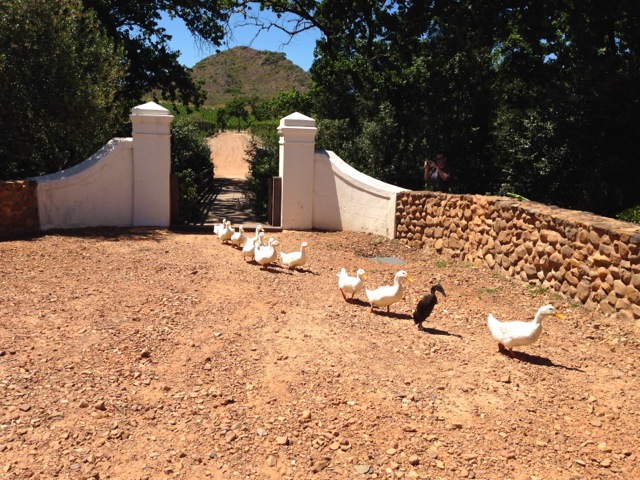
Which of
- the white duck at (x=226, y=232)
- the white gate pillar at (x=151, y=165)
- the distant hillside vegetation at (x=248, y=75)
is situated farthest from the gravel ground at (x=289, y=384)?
the distant hillside vegetation at (x=248, y=75)

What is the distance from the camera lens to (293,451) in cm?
365

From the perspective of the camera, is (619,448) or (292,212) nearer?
(619,448)

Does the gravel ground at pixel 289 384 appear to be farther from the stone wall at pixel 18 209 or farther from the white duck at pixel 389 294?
the stone wall at pixel 18 209

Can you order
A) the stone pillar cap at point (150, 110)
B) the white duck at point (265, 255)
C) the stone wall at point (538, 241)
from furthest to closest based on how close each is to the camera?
the stone pillar cap at point (150, 110) < the white duck at point (265, 255) < the stone wall at point (538, 241)

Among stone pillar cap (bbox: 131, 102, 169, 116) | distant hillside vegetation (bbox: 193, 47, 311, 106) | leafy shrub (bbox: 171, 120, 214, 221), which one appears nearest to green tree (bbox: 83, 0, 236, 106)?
leafy shrub (bbox: 171, 120, 214, 221)

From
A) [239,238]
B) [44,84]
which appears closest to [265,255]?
[239,238]

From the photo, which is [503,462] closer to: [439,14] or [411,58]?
[439,14]

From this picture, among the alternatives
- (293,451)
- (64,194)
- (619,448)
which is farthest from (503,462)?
(64,194)

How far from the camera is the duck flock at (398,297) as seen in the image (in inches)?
204

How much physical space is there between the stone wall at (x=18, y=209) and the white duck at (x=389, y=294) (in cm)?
635

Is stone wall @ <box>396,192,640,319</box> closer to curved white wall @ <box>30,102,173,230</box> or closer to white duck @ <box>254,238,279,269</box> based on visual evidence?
white duck @ <box>254,238,279,269</box>

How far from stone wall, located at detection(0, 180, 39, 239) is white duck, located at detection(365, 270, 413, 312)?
6.35m

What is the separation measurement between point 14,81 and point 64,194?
2.18 meters

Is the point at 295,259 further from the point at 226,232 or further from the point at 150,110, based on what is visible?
the point at 150,110
